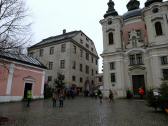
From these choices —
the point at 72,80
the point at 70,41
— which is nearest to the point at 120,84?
the point at 72,80

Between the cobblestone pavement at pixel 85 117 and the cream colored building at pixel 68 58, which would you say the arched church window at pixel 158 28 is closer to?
the cream colored building at pixel 68 58

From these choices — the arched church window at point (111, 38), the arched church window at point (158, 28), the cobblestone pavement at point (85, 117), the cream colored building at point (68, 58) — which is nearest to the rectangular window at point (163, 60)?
the arched church window at point (158, 28)

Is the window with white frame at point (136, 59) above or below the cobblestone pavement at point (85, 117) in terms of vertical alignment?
above

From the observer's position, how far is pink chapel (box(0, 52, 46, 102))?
790 inches

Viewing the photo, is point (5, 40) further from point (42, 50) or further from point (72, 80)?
point (42, 50)

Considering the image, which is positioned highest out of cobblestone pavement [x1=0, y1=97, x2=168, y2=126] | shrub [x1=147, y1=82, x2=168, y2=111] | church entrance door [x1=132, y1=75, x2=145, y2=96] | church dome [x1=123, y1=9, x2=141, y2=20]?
church dome [x1=123, y1=9, x2=141, y2=20]

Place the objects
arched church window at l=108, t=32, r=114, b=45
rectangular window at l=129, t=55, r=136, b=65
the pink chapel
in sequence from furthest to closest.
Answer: arched church window at l=108, t=32, r=114, b=45 < rectangular window at l=129, t=55, r=136, b=65 < the pink chapel

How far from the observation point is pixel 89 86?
4416cm

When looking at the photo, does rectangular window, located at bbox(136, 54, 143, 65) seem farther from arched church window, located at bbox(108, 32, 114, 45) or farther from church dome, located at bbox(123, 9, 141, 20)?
church dome, located at bbox(123, 9, 141, 20)

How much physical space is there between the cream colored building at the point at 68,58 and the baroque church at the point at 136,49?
893 centimetres

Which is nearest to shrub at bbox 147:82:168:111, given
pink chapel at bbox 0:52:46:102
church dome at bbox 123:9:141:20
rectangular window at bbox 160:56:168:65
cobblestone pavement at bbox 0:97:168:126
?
cobblestone pavement at bbox 0:97:168:126

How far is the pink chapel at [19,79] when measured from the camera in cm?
2008

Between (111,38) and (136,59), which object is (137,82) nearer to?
(136,59)

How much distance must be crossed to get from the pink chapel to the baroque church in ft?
43.3
